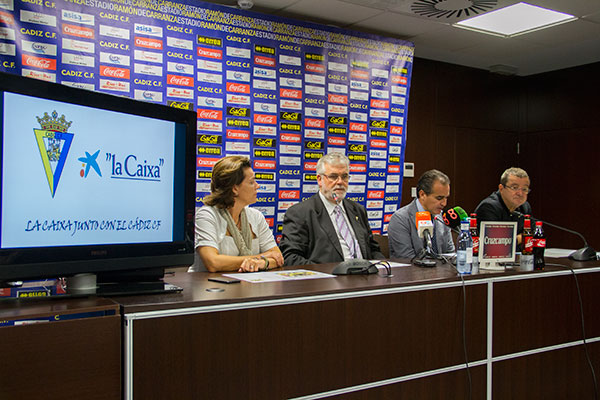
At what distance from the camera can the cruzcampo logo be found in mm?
1322

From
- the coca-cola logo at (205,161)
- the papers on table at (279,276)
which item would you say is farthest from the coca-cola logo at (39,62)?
Result: the papers on table at (279,276)

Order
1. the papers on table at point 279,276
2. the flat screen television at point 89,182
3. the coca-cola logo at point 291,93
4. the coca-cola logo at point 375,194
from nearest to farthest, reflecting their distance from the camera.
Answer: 1. the flat screen television at point 89,182
2. the papers on table at point 279,276
3. the coca-cola logo at point 291,93
4. the coca-cola logo at point 375,194

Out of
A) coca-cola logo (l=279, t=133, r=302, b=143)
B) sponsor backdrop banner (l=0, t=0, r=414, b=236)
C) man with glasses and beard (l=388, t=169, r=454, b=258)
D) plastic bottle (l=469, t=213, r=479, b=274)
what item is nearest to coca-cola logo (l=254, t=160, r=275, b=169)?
sponsor backdrop banner (l=0, t=0, r=414, b=236)

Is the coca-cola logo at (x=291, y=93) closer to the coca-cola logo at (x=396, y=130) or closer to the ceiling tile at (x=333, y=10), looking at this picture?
the ceiling tile at (x=333, y=10)

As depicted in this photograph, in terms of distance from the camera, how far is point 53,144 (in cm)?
135

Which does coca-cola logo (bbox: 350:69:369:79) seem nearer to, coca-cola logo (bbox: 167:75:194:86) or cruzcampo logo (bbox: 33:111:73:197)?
coca-cola logo (bbox: 167:75:194:86)

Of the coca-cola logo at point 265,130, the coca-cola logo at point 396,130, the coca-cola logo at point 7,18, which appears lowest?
the coca-cola logo at point 265,130

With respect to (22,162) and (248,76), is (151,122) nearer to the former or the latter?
(22,162)

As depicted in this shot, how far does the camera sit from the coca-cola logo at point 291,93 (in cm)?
429

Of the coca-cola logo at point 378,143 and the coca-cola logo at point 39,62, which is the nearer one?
the coca-cola logo at point 39,62

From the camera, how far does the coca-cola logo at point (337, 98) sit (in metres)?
4.54

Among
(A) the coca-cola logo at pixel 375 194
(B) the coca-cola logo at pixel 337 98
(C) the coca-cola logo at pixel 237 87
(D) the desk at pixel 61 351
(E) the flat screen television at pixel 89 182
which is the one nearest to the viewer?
(D) the desk at pixel 61 351

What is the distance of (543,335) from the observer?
2.26m

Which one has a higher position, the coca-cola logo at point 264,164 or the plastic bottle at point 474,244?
the coca-cola logo at point 264,164
